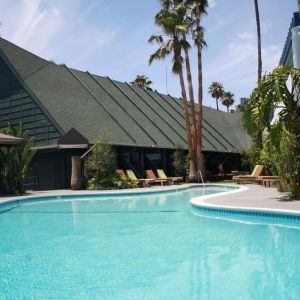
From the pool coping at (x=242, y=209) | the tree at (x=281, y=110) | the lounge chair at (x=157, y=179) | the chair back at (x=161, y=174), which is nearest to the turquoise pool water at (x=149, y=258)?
the pool coping at (x=242, y=209)

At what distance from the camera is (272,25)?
1825cm

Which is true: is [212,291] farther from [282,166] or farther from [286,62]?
[286,62]

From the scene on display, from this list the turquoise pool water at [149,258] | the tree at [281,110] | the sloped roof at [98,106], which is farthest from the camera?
the sloped roof at [98,106]

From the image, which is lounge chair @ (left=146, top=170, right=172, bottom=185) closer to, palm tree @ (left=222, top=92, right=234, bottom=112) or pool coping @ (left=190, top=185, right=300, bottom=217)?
pool coping @ (left=190, top=185, right=300, bottom=217)

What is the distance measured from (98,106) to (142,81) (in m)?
25.8

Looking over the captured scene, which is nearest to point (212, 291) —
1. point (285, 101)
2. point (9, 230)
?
point (9, 230)

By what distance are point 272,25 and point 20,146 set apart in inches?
508

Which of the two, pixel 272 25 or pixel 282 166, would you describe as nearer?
pixel 282 166

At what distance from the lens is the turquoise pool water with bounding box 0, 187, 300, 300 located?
5.23m

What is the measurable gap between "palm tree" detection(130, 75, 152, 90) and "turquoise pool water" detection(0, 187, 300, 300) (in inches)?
1641

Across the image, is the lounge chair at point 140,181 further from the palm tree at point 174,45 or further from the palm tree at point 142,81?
the palm tree at point 142,81

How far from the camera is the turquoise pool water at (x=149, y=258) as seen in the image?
5.23 meters

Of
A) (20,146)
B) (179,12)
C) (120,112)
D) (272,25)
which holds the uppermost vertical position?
(179,12)

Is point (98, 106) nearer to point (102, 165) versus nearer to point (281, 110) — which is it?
point (102, 165)
